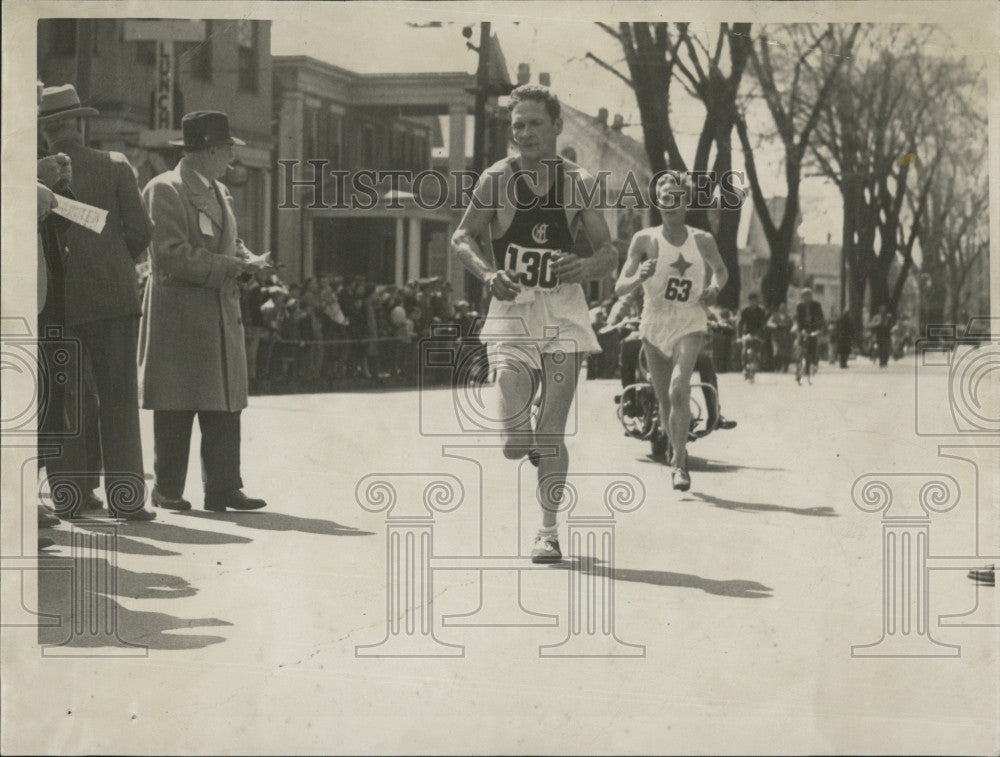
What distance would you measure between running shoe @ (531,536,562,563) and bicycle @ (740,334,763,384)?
11462 mm

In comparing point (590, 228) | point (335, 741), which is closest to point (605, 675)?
point (335, 741)

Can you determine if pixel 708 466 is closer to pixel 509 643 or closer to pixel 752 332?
pixel 509 643

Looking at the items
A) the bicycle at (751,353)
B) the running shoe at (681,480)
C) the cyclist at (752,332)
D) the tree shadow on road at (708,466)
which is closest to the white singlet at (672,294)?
the running shoe at (681,480)

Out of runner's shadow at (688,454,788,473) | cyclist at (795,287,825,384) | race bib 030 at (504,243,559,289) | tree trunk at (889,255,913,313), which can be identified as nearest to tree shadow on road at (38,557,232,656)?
race bib 030 at (504,243,559,289)

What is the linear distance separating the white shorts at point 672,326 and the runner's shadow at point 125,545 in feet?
12.1

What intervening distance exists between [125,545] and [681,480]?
3545 millimetres

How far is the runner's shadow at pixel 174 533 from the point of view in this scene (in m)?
6.71

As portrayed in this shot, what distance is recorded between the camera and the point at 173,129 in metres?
7.80

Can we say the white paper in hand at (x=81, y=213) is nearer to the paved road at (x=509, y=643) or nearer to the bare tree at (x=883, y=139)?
the paved road at (x=509, y=643)

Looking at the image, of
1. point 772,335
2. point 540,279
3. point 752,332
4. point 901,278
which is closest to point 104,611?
point 540,279

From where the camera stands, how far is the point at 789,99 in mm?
13461

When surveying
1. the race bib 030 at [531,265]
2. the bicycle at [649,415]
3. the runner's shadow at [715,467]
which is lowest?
the runner's shadow at [715,467]

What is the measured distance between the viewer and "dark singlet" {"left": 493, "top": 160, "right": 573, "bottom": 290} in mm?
6480

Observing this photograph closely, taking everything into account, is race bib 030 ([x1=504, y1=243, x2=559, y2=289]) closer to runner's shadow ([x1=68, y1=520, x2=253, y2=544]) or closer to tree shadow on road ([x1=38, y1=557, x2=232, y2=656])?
runner's shadow ([x1=68, y1=520, x2=253, y2=544])
